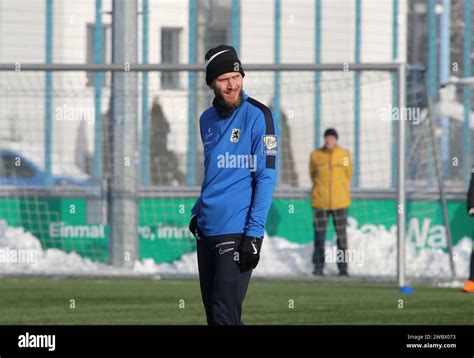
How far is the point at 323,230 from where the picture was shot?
1761cm

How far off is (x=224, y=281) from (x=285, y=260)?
10.5 metres

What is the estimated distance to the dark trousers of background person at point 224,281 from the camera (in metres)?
→ 7.34

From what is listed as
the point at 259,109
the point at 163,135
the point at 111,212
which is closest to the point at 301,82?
the point at 163,135

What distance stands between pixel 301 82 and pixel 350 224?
2226mm

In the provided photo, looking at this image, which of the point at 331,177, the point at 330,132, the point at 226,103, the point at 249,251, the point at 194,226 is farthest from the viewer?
the point at 331,177

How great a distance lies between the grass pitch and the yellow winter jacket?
4.47ft

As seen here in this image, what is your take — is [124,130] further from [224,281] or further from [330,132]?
[224,281]

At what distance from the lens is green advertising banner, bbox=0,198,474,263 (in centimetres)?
1778

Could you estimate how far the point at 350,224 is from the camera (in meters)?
18.5

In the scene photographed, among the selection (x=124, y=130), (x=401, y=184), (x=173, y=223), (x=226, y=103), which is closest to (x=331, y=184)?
(x=401, y=184)

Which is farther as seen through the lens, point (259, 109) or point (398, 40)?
point (398, 40)
